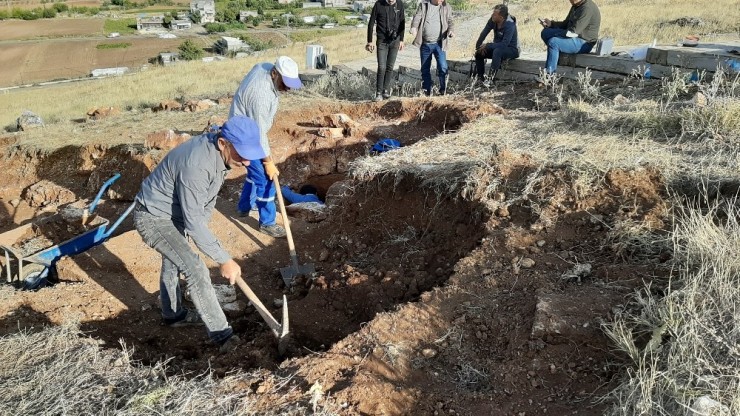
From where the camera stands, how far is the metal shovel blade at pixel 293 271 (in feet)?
15.7

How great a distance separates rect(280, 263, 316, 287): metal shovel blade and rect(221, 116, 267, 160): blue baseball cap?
72.8 inches

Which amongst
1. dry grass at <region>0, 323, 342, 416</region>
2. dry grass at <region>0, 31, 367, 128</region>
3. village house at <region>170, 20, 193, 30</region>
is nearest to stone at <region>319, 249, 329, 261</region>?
dry grass at <region>0, 323, 342, 416</region>

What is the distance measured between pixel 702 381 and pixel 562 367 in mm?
656

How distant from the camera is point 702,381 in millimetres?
2180

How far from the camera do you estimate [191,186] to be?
3.30m

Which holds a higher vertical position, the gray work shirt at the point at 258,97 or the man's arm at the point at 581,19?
the man's arm at the point at 581,19

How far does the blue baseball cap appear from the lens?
315 cm

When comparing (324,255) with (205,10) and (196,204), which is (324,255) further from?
(205,10)

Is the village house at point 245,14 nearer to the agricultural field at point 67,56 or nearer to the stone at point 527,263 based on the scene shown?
the agricultural field at point 67,56

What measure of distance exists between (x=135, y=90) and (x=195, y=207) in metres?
17.5

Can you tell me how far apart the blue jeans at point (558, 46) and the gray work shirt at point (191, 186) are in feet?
20.2

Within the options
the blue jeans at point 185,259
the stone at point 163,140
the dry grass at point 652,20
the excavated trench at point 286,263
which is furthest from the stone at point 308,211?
the dry grass at point 652,20

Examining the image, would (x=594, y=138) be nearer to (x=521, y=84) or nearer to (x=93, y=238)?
(x=521, y=84)

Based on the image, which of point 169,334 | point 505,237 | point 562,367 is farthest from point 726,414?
point 169,334
